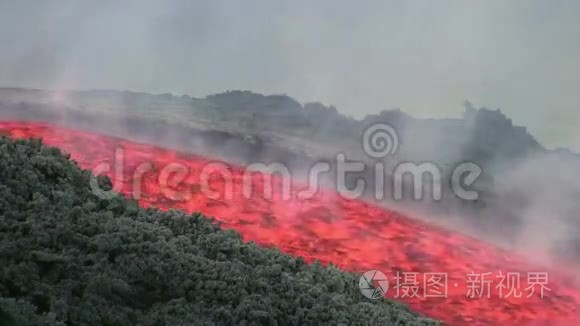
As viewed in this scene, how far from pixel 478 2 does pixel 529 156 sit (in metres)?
1.52

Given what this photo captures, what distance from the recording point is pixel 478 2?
7.72 m

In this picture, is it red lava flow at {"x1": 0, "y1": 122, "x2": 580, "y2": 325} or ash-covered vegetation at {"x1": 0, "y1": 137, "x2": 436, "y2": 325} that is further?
red lava flow at {"x1": 0, "y1": 122, "x2": 580, "y2": 325}

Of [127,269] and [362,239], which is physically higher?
[127,269]

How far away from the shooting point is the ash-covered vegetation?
284 centimetres

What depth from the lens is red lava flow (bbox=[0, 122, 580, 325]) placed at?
5.23 metres

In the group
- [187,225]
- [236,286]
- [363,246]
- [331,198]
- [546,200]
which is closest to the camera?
[236,286]

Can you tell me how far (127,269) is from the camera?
10.1 ft

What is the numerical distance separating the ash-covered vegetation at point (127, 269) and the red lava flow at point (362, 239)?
1486 mm

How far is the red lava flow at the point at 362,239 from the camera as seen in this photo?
17.2 ft

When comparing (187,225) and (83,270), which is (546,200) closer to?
(187,225)

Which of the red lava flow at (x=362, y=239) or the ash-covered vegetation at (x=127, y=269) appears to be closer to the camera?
the ash-covered vegetation at (x=127, y=269)

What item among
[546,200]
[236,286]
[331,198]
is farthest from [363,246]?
[236,286]

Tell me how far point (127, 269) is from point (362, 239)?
2974 mm

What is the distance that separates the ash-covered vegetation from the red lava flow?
1486mm
